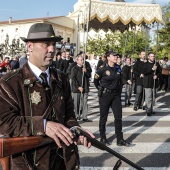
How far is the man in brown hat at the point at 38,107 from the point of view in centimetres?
193

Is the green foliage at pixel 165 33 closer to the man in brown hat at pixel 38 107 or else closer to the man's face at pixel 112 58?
the man's face at pixel 112 58

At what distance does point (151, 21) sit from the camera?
33.1 feet

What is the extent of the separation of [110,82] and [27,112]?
169 inches

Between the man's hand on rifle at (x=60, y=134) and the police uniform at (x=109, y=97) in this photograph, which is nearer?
the man's hand on rifle at (x=60, y=134)

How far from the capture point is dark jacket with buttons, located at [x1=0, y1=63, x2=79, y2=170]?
1943 millimetres

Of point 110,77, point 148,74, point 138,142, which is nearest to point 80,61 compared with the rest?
point 110,77

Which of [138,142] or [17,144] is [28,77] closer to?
[17,144]

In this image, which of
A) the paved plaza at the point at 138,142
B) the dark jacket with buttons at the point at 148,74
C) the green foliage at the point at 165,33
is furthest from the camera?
the green foliage at the point at 165,33


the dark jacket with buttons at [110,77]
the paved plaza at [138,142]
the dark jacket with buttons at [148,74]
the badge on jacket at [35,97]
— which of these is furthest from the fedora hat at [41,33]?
the dark jacket with buttons at [148,74]

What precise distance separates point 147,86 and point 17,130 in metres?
7.87

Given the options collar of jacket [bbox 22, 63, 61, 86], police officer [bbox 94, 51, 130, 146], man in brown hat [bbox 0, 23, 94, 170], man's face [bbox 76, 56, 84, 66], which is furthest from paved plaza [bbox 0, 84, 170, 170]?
collar of jacket [bbox 22, 63, 61, 86]

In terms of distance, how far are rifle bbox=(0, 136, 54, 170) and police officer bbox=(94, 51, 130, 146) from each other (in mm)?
4161

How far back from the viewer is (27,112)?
2.07 metres

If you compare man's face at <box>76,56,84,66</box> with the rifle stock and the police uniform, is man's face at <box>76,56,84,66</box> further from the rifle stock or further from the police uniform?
the rifle stock
